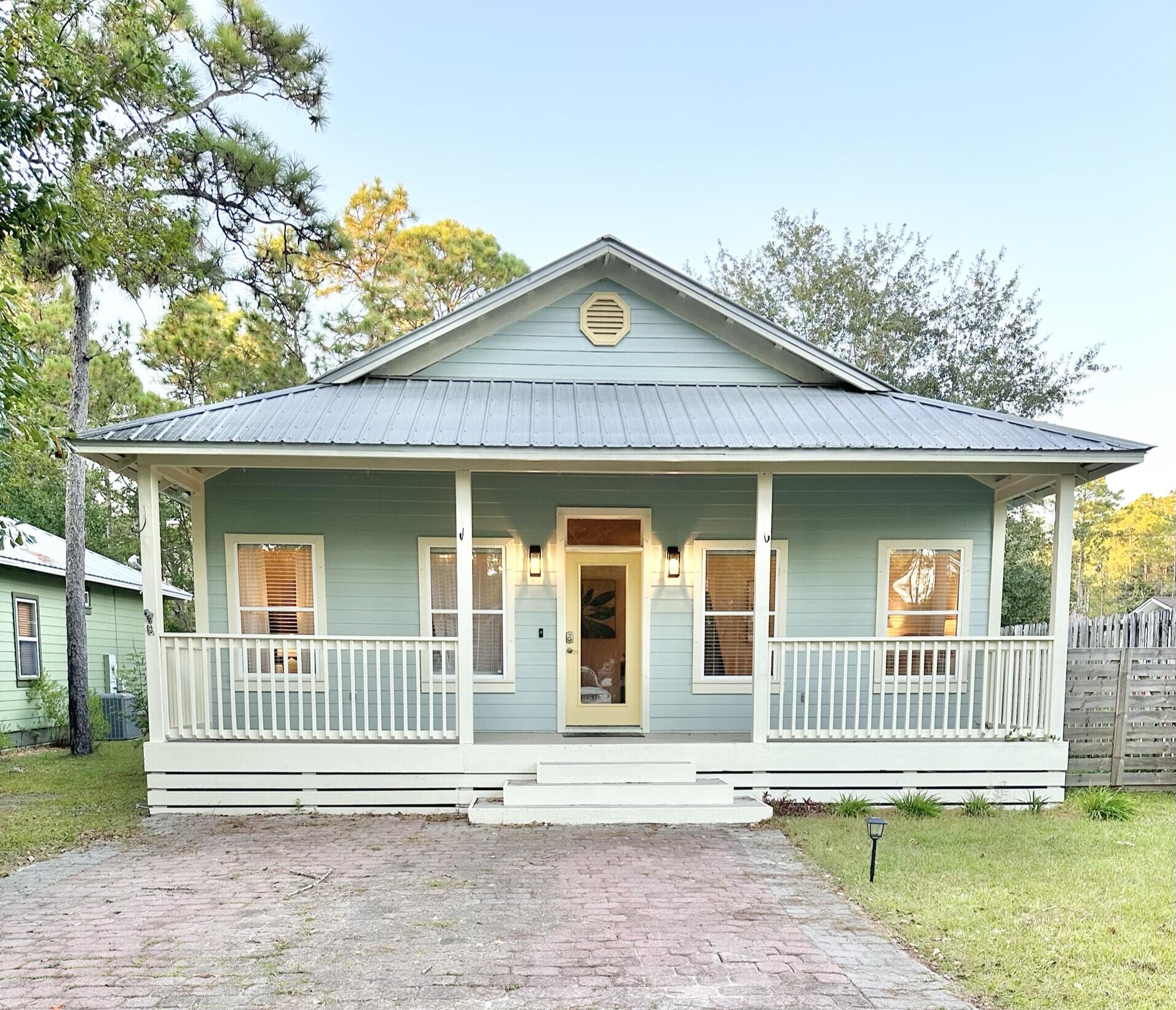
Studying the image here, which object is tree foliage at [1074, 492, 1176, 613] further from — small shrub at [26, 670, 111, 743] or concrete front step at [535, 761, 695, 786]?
small shrub at [26, 670, 111, 743]

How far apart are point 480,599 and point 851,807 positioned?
4256 mm

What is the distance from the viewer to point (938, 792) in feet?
19.6

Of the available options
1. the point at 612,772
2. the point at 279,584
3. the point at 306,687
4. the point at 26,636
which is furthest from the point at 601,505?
the point at 26,636

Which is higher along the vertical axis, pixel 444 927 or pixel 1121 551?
pixel 1121 551

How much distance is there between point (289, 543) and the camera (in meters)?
6.90

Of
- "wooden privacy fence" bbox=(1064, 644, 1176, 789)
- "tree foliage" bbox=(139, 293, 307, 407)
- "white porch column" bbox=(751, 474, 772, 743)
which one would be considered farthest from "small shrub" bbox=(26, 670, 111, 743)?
"wooden privacy fence" bbox=(1064, 644, 1176, 789)

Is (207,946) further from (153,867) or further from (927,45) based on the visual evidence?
(927,45)

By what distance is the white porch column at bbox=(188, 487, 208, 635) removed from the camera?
264 inches

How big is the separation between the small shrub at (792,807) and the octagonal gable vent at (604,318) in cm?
508

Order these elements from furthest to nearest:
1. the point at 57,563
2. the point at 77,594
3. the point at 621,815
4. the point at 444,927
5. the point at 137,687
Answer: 1. the point at 137,687
2. the point at 57,563
3. the point at 77,594
4. the point at 621,815
5. the point at 444,927

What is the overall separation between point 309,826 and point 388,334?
1358 centimetres

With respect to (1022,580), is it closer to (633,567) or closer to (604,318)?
(633,567)

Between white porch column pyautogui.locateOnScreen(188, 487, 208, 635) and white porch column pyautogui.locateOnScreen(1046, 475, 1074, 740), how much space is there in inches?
339

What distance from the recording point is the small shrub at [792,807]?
5734 mm
